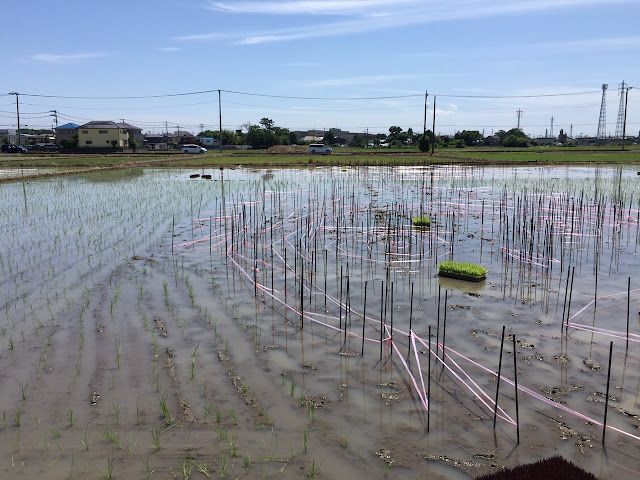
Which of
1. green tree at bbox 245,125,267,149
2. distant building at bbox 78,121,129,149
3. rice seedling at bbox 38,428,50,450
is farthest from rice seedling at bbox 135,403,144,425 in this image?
distant building at bbox 78,121,129,149

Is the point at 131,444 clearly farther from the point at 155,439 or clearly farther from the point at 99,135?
the point at 99,135

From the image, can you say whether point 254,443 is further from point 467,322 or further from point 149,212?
point 149,212

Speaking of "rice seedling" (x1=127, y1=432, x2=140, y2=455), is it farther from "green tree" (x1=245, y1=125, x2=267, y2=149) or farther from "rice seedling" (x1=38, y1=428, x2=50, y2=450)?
"green tree" (x1=245, y1=125, x2=267, y2=149)

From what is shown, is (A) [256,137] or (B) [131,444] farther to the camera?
(A) [256,137]

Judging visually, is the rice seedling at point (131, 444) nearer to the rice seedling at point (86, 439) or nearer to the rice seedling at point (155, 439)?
the rice seedling at point (155, 439)

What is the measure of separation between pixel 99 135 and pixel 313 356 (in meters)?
71.0

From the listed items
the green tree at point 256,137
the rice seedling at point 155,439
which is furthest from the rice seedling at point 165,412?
the green tree at point 256,137

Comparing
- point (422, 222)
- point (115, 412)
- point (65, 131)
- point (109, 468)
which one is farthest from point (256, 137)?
point (109, 468)

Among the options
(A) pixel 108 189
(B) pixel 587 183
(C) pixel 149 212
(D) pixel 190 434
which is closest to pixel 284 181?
(A) pixel 108 189

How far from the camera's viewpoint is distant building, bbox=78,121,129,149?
2665 inches

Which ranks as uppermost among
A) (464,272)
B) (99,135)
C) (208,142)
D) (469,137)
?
(469,137)

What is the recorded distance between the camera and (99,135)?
68.4 metres

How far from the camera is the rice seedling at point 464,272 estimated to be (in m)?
8.39

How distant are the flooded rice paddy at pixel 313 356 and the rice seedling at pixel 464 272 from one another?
6.5 inches
